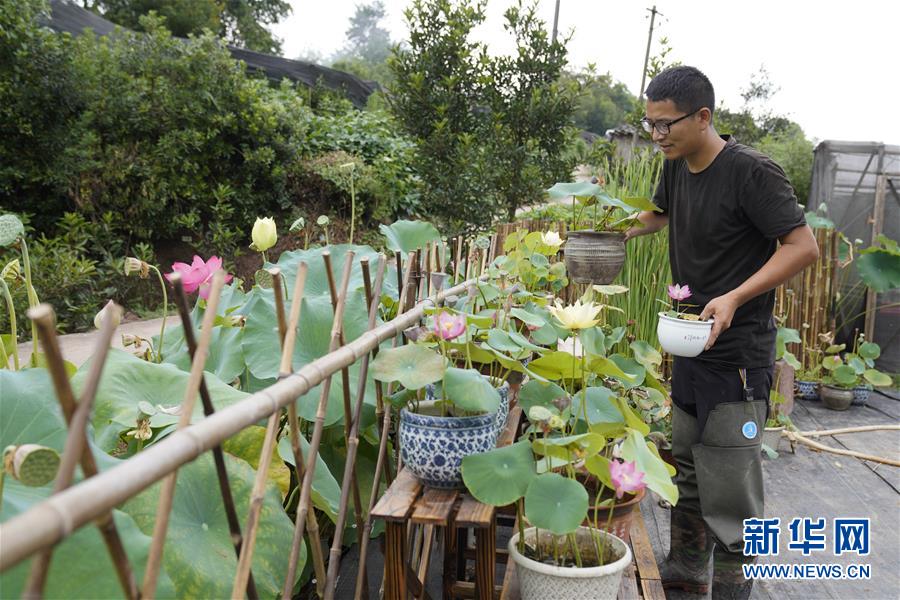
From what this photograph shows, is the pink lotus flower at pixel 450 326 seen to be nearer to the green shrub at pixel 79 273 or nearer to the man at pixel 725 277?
the man at pixel 725 277

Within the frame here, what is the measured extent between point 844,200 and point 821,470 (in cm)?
329

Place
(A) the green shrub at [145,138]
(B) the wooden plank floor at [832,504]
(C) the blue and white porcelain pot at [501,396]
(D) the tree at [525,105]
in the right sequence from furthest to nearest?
(D) the tree at [525,105] < (A) the green shrub at [145,138] < (B) the wooden plank floor at [832,504] < (C) the blue and white porcelain pot at [501,396]

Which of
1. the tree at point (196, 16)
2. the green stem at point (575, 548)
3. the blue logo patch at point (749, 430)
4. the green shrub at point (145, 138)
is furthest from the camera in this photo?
the tree at point (196, 16)

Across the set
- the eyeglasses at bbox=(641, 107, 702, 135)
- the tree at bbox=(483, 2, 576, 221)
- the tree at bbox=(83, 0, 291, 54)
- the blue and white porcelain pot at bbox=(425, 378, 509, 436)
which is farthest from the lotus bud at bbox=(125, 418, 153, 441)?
the tree at bbox=(83, 0, 291, 54)

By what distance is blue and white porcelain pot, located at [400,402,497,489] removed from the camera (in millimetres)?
1145

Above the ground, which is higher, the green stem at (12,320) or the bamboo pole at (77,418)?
the bamboo pole at (77,418)

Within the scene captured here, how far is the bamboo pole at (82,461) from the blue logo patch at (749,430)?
163 cm

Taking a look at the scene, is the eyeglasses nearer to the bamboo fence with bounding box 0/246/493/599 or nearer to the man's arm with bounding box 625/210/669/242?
the man's arm with bounding box 625/210/669/242

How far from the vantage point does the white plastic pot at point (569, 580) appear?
1087 millimetres

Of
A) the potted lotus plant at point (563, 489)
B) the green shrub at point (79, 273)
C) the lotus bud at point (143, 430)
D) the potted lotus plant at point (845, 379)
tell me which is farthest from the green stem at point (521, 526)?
the potted lotus plant at point (845, 379)

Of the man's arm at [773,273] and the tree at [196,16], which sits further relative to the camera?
the tree at [196,16]

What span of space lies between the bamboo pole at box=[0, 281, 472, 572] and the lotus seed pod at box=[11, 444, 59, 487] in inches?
2.4

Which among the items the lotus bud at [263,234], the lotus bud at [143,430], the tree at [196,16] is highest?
the tree at [196,16]

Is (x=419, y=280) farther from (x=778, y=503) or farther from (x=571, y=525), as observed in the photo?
(x=778, y=503)
